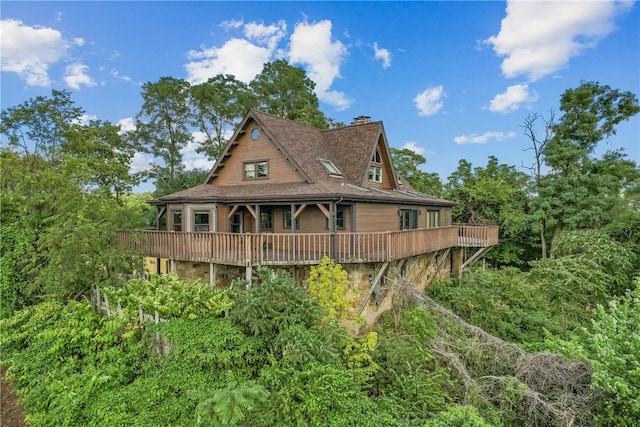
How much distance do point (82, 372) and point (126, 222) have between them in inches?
216

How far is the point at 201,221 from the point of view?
1444cm

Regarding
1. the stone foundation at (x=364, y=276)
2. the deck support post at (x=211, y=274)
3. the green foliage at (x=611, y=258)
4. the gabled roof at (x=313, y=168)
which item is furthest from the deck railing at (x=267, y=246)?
the green foliage at (x=611, y=258)

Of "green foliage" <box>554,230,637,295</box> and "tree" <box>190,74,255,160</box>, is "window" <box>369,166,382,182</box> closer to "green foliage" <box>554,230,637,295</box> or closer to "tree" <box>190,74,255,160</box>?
"green foliage" <box>554,230,637,295</box>

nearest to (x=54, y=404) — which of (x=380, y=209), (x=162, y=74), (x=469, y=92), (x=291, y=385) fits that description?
(x=291, y=385)

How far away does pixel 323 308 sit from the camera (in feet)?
29.6

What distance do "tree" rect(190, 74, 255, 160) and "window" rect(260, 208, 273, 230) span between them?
46.5 feet

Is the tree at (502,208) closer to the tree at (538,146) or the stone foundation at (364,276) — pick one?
the tree at (538,146)

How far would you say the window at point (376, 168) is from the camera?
16.2 m

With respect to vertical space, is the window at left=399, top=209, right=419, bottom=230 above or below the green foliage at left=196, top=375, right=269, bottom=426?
above

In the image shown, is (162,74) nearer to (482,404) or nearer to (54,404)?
(54,404)

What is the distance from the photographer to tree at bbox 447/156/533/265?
961 inches

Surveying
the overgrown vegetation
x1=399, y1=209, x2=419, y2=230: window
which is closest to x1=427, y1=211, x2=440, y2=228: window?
x1=399, y1=209, x2=419, y2=230: window

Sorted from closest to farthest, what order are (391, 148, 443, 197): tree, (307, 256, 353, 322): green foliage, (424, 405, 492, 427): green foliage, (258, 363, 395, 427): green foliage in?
(258, 363, 395, 427): green foliage, (424, 405, 492, 427): green foliage, (307, 256, 353, 322): green foliage, (391, 148, 443, 197): tree

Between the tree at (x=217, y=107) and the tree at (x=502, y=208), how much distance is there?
19163 mm
